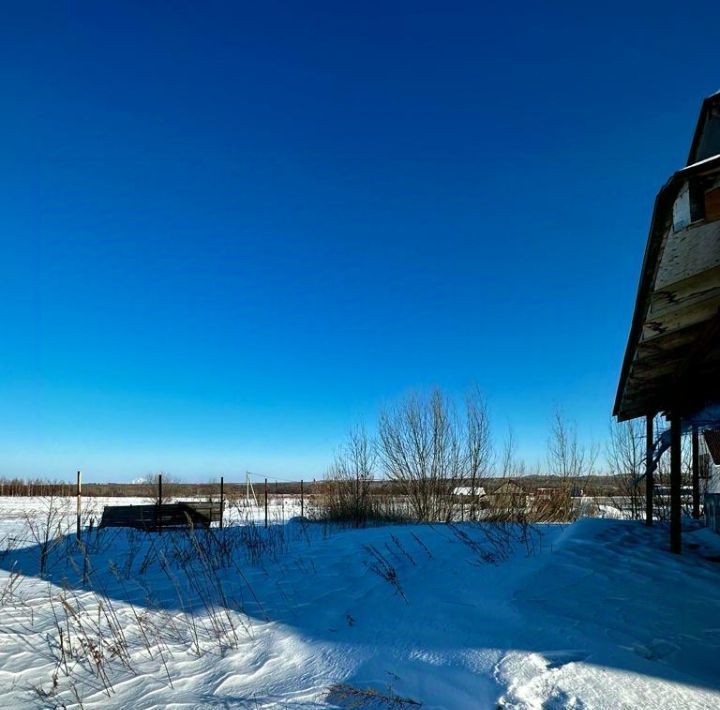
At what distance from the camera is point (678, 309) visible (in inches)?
151

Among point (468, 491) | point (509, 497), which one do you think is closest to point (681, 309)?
point (509, 497)

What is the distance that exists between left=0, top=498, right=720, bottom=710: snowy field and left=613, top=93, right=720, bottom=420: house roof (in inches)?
71.0

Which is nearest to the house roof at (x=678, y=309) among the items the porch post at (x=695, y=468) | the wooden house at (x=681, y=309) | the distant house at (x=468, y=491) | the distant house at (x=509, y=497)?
the wooden house at (x=681, y=309)

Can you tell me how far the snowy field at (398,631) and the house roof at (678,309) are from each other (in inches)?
71.0

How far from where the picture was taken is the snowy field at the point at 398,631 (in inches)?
130

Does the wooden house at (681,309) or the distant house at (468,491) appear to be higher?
the wooden house at (681,309)

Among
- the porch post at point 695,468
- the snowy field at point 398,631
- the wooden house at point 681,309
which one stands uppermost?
the wooden house at point 681,309

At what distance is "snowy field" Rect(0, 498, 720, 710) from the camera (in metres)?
3.29

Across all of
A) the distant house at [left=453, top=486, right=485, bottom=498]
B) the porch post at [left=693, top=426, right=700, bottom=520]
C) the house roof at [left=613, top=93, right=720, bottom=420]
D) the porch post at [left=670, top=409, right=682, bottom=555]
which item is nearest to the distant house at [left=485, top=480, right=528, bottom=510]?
the distant house at [left=453, top=486, right=485, bottom=498]

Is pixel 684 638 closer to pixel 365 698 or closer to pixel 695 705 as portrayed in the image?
pixel 695 705

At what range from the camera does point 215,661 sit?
13.7 feet

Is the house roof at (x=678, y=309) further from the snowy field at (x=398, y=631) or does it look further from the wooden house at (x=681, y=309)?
the snowy field at (x=398, y=631)

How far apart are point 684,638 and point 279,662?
2784 mm

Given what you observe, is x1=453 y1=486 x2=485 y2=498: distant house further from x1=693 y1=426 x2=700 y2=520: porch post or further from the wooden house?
the wooden house
